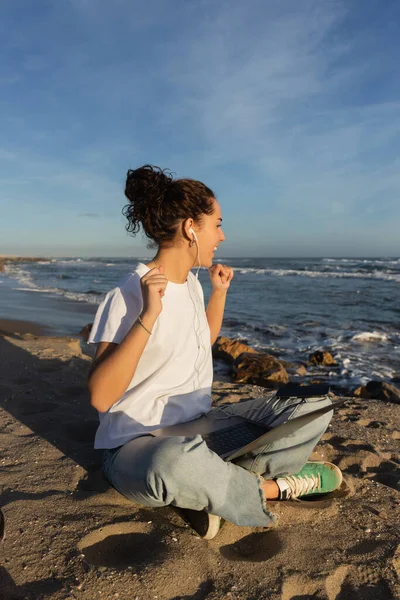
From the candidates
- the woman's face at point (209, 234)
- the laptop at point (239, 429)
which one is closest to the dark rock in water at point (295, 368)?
the laptop at point (239, 429)

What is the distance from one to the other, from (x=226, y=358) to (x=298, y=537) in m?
4.61

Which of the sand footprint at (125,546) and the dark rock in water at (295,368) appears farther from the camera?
the dark rock in water at (295,368)

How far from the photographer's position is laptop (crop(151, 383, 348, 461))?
7.34 feet

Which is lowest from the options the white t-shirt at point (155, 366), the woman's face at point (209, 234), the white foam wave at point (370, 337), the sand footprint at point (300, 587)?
the white foam wave at point (370, 337)

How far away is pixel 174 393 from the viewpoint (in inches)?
94.1

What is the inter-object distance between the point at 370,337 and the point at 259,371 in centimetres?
384

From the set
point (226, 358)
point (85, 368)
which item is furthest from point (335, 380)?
point (85, 368)

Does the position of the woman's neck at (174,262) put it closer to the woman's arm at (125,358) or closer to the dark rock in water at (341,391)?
the woman's arm at (125,358)

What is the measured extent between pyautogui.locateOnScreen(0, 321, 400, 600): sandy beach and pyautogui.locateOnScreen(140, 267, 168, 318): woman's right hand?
1.01 metres

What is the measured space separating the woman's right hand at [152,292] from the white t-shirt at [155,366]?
0.19m

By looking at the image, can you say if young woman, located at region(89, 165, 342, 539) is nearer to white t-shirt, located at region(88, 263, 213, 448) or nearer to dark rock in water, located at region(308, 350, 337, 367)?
white t-shirt, located at region(88, 263, 213, 448)

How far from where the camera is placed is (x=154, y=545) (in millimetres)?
2010

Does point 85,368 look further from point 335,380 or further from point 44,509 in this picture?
point 335,380

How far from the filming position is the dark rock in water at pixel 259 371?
5.64m
